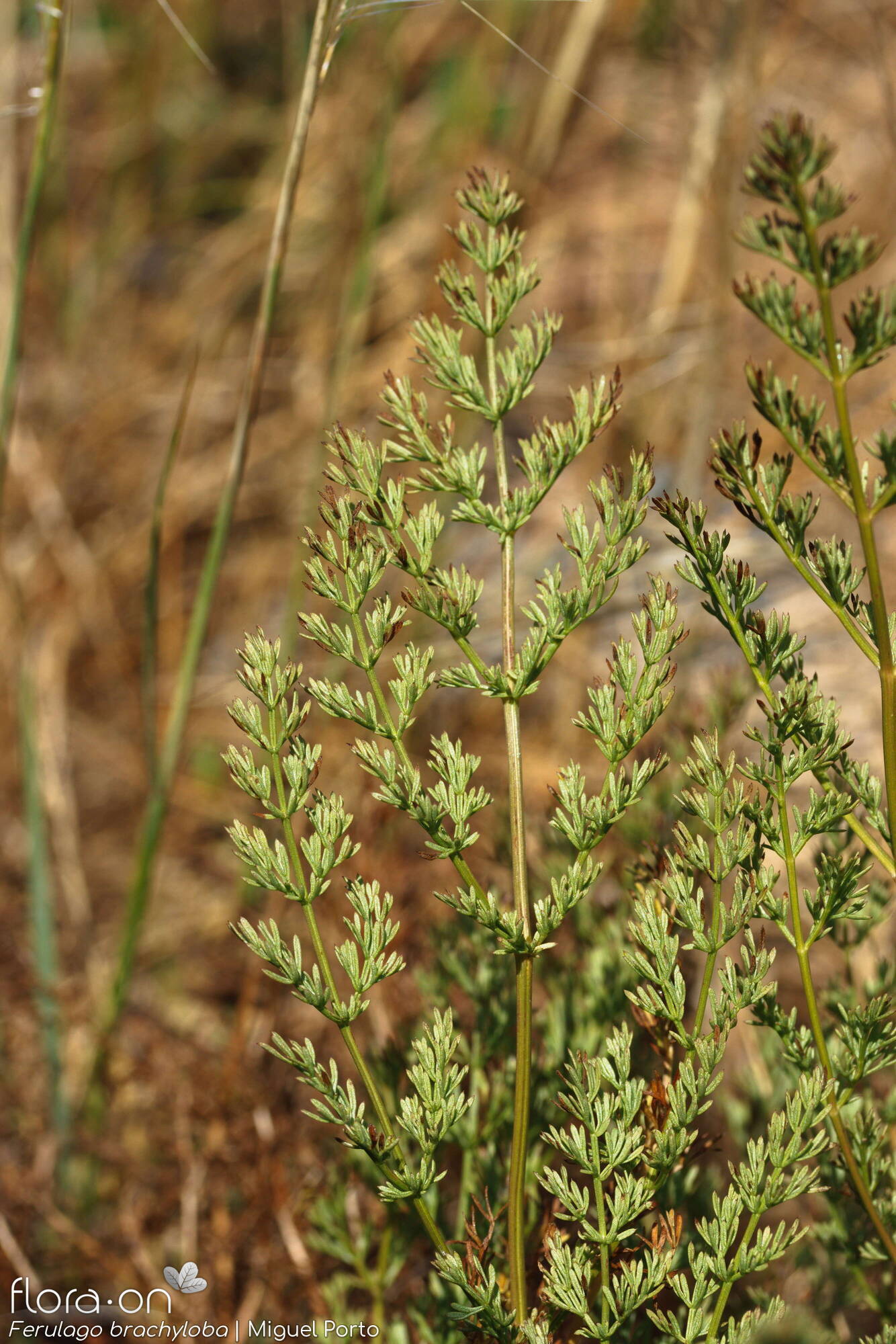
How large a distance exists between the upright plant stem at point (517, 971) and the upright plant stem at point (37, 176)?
0.72 meters

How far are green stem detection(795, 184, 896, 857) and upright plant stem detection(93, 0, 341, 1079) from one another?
0.58 metres

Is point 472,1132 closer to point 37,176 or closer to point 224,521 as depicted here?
point 224,521

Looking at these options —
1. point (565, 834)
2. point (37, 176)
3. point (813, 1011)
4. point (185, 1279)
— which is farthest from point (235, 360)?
point (813, 1011)

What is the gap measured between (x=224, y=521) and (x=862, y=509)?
831 mm

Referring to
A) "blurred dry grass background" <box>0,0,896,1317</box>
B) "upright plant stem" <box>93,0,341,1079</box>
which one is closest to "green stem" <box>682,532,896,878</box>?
"upright plant stem" <box>93,0,341,1079</box>

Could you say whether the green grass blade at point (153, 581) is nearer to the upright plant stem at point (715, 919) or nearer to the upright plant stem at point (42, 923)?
the upright plant stem at point (42, 923)

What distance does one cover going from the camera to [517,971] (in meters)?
0.72

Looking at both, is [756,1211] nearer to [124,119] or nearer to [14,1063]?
[14,1063]

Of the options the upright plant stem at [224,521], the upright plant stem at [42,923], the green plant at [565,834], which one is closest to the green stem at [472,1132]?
the green plant at [565,834]

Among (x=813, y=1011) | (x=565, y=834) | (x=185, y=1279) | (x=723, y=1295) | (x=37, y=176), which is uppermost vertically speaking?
(x=37, y=176)

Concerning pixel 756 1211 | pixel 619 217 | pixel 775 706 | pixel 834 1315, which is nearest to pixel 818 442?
pixel 775 706

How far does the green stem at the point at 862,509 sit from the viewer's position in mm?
613

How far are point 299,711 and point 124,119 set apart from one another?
118 inches

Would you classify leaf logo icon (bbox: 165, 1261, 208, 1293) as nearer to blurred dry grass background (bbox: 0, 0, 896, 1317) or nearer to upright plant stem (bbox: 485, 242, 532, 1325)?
blurred dry grass background (bbox: 0, 0, 896, 1317)
